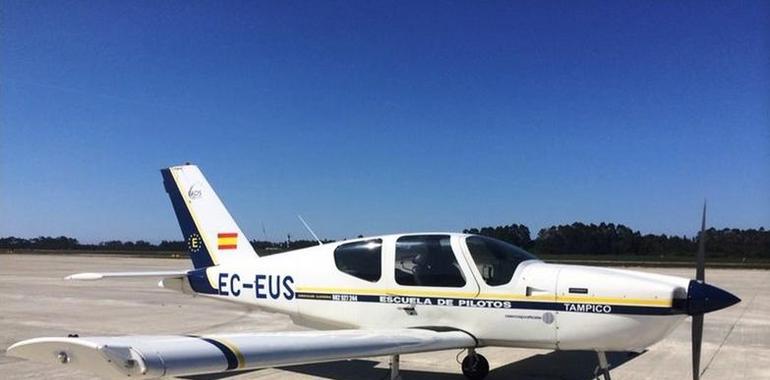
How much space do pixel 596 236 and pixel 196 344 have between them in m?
70.6

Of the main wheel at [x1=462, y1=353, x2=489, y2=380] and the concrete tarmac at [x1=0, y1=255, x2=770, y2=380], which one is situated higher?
the main wheel at [x1=462, y1=353, x2=489, y2=380]

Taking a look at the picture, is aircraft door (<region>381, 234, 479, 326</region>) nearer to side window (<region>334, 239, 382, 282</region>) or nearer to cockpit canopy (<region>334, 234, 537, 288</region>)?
cockpit canopy (<region>334, 234, 537, 288</region>)

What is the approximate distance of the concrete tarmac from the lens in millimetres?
8289

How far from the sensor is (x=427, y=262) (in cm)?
740

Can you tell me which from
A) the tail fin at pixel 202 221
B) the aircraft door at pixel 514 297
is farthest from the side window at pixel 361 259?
the tail fin at pixel 202 221

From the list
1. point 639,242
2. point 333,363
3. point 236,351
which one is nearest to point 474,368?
point 333,363

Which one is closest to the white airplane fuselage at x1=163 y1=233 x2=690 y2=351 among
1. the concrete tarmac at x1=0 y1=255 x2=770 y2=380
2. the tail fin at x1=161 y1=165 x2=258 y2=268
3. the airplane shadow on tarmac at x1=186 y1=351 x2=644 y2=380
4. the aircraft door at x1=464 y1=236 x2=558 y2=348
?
the aircraft door at x1=464 y1=236 x2=558 y2=348

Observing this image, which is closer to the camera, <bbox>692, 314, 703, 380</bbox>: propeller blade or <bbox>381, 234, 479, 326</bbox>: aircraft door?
<bbox>692, 314, 703, 380</bbox>: propeller blade

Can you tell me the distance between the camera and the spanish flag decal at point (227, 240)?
9602 mm

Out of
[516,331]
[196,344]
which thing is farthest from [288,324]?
[196,344]

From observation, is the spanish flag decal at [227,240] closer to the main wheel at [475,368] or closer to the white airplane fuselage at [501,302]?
Answer: the white airplane fuselage at [501,302]

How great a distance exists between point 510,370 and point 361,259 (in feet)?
8.71

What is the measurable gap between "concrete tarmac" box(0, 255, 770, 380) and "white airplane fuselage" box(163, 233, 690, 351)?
3.49 feet

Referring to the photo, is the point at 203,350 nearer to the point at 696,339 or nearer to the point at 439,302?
the point at 439,302
